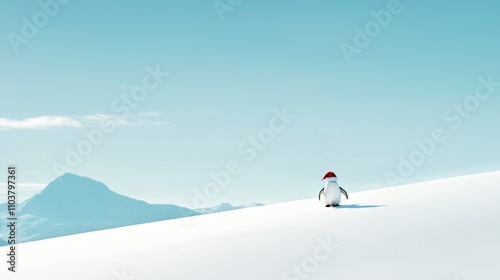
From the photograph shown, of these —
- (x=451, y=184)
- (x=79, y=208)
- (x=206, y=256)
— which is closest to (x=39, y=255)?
(x=206, y=256)

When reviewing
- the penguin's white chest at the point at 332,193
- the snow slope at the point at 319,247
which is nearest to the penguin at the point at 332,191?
the penguin's white chest at the point at 332,193

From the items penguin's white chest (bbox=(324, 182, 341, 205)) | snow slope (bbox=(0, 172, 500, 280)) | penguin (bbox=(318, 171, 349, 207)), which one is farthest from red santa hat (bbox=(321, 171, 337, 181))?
snow slope (bbox=(0, 172, 500, 280))

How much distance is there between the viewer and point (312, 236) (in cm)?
537

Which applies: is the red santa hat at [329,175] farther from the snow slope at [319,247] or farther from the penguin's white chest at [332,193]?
the snow slope at [319,247]

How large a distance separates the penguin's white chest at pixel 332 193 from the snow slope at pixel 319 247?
0.81ft

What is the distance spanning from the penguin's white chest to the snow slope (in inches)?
9.7

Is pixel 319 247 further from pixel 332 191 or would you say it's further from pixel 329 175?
pixel 329 175

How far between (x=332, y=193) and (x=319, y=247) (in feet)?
10.1

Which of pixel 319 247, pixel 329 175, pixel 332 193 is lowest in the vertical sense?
pixel 319 247

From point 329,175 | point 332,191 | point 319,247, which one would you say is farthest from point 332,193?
point 319,247

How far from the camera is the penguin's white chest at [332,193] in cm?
779

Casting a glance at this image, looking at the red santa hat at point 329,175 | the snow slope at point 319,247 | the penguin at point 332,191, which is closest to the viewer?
the snow slope at point 319,247

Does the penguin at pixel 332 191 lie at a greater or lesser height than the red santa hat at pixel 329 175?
lesser

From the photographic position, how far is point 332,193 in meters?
7.79
